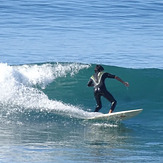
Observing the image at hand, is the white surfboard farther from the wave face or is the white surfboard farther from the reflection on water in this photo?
the wave face

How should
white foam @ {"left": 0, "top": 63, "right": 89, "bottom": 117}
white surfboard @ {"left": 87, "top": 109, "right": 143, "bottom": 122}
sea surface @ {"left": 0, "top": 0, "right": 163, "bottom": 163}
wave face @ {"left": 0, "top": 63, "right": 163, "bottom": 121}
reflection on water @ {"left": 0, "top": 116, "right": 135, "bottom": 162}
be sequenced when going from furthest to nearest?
white foam @ {"left": 0, "top": 63, "right": 89, "bottom": 117} → wave face @ {"left": 0, "top": 63, "right": 163, "bottom": 121} → white surfboard @ {"left": 87, "top": 109, "right": 143, "bottom": 122} → sea surface @ {"left": 0, "top": 0, "right": 163, "bottom": 163} → reflection on water @ {"left": 0, "top": 116, "right": 135, "bottom": 162}

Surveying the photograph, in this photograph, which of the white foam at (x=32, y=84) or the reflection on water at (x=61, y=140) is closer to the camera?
the reflection on water at (x=61, y=140)

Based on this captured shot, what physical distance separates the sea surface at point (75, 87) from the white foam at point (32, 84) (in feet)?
0.10

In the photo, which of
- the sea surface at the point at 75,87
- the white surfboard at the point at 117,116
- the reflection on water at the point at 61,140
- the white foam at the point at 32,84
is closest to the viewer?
the reflection on water at the point at 61,140

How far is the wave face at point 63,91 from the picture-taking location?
46.0 feet

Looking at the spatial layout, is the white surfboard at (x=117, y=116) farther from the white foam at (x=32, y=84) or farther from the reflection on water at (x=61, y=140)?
the white foam at (x=32, y=84)

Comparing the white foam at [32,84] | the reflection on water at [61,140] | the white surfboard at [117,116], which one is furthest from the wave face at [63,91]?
the reflection on water at [61,140]

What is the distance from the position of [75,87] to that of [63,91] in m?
0.53

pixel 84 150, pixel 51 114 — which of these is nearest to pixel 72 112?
pixel 51 114

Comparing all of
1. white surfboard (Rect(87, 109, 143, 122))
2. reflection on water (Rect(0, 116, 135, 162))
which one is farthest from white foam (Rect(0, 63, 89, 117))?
reflection on water (Rect(0, 116, 135, 162))

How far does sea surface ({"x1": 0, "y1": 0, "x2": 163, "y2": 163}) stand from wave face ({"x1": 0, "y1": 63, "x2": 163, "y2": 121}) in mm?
30

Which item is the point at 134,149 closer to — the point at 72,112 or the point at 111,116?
the point at 111,116

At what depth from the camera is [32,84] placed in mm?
17406

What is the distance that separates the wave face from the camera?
46.0 feet
